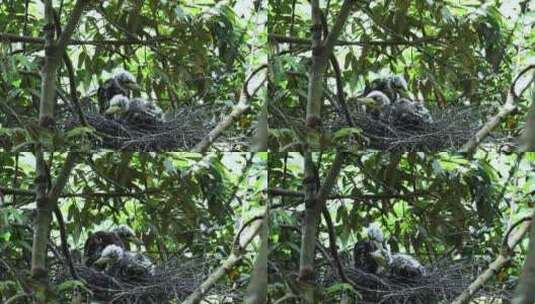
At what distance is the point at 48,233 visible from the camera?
1.97m

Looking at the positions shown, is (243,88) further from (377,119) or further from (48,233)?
(48,233)

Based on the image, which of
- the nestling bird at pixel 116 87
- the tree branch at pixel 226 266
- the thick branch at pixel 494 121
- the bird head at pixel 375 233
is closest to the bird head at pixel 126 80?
the nestling bird at pixel 116 87

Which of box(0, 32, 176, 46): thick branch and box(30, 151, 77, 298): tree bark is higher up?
box(0, 32, 176, 46): thick branch

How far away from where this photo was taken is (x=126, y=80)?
193 cm

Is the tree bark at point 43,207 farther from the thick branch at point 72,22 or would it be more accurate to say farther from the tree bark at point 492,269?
the tree bark at point 492,269

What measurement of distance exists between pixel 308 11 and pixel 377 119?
308 millimetres

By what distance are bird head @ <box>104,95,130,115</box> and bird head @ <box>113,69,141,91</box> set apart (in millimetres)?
30

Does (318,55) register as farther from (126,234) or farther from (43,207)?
(43,207)

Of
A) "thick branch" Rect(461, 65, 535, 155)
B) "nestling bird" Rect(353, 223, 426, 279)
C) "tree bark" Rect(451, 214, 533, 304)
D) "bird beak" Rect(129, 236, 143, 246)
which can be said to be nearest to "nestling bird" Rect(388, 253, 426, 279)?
"nestling bird" Rect(353, 223, 426, 279)

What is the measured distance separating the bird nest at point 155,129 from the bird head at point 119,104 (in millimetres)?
25

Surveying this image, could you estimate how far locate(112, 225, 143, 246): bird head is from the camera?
6.41ft

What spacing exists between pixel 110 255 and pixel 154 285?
13 centimetres

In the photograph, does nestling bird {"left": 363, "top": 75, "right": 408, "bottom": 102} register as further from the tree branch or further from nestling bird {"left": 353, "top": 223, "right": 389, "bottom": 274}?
the tree branch

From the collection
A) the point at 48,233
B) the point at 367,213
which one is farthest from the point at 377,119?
the point at 48,233
